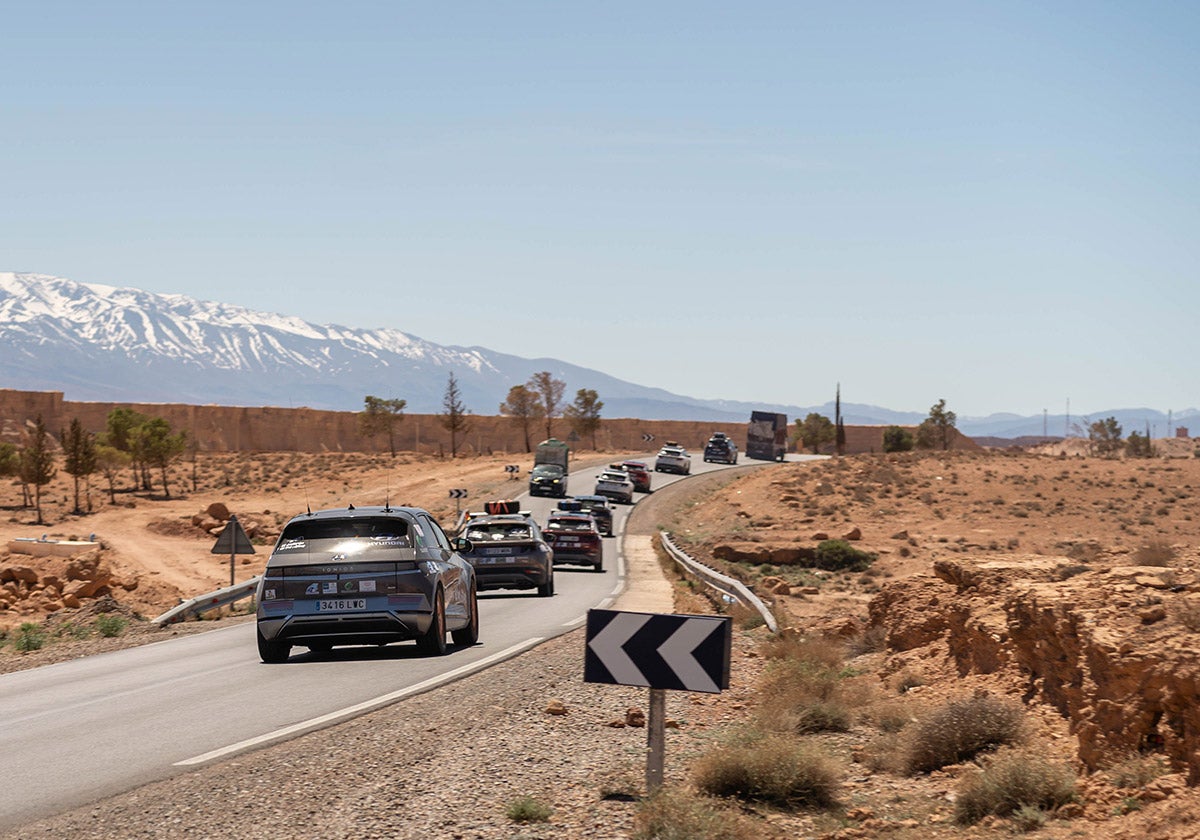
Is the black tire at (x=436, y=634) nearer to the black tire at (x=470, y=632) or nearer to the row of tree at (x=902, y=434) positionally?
the black tire at (x=470, y=632)

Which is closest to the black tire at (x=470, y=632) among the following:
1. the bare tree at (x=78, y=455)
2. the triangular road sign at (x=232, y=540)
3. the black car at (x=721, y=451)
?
the triangular road sign at (x=232, y=540)

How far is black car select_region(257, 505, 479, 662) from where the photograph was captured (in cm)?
1555

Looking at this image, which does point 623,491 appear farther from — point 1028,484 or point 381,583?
point 381,583

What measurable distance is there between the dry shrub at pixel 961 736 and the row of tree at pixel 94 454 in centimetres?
6220

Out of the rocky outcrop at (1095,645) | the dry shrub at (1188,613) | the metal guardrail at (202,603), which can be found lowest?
the metal guardrail at (202,603)

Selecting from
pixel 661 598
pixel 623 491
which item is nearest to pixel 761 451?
pixel 623 491

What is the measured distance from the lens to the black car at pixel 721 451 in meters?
102

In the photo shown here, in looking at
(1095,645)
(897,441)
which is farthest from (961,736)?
(897,441)

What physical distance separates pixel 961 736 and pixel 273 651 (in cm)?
917

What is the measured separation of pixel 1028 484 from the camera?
217 ft

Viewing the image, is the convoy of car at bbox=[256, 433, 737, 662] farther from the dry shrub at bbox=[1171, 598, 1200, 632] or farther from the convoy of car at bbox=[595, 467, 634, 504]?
the convoy of car at bbox=[595, 467, 634, 504]

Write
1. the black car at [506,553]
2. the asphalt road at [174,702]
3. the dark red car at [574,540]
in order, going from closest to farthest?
1. the asphalt road at [174,702]
2. the black car at [506,553]
3. the dark red car at [574,540]

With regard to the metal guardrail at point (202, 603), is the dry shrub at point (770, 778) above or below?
above

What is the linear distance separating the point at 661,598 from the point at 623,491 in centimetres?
4009
